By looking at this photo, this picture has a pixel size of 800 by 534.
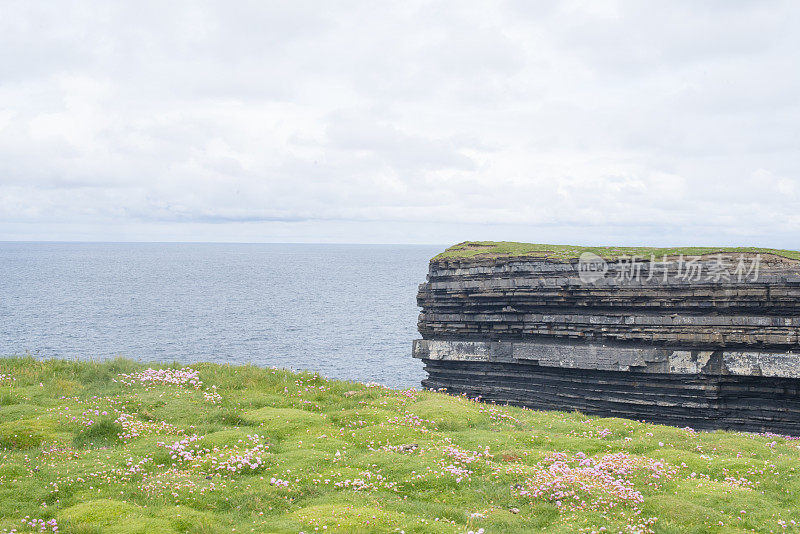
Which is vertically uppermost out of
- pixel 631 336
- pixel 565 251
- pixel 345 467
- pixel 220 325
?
pixel 565 251

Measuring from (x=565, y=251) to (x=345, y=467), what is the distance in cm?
2307

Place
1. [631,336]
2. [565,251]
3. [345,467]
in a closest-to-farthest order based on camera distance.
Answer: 1. [345,467]
2. [631,336]
3. [565,251]

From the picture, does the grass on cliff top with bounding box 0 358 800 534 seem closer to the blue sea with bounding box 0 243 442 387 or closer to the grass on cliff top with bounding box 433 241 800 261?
the grass on cliff top with bounding box 433 241 800 261

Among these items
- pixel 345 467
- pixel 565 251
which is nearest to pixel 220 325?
pixel 565 251

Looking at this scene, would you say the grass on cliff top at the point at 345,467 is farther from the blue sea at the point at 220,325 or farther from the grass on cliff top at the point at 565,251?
the blue sea at the point at 220,325

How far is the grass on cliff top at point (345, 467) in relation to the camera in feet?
41.6

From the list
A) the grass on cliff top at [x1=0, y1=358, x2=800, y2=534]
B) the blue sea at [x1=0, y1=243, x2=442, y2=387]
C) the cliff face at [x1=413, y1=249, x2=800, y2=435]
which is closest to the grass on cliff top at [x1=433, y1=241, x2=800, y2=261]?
the cliff face at [x1=413, y1=249, x2=800, y2=435]

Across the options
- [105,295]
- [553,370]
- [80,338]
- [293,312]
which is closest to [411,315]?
[293,312]

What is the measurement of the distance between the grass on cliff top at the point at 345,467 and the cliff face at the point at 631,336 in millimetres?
6270

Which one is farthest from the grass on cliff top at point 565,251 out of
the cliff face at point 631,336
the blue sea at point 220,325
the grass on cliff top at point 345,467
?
the blue sea at point 220,325

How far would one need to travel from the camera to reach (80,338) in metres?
80.2

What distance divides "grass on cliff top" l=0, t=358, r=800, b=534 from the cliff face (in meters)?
6.27

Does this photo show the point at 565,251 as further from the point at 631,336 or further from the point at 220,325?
the point at 220,325

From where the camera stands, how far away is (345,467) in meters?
15.6
